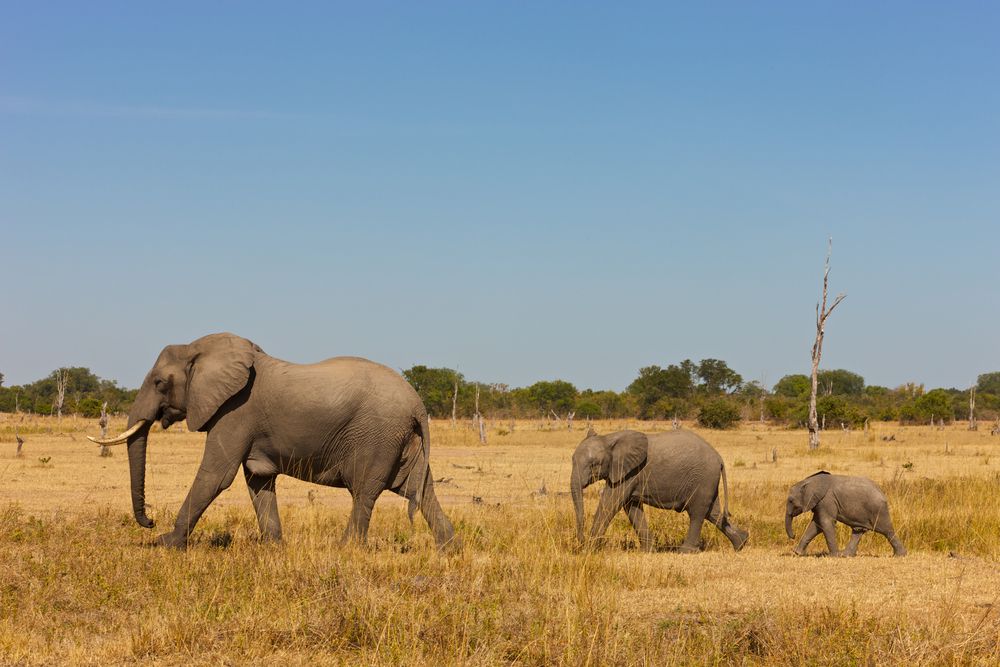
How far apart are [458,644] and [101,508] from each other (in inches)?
370

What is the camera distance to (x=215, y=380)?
10.5m

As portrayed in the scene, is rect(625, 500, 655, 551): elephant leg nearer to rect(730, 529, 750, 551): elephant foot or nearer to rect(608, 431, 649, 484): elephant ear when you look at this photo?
rect(608, 431, 649, 484): elephant ear

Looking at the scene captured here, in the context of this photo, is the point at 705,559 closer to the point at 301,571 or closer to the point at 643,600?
the point at 643,600

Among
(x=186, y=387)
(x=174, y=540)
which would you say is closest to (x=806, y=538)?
(x=174, y=540)

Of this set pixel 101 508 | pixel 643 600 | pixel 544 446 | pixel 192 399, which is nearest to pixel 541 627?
pixel 643 600

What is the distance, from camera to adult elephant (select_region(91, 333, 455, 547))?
10508 mm

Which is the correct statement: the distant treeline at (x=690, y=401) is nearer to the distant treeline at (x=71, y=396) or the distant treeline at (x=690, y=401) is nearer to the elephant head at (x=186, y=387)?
the distant treeline at (x=71, y=396)

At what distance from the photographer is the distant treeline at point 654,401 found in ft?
225

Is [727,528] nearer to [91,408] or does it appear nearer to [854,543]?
[854,543]

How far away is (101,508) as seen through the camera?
14.3 meters

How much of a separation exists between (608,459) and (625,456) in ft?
0.68

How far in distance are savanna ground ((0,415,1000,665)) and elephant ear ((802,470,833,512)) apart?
757 mm

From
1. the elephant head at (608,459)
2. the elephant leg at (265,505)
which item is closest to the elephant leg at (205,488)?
the elephant leg at (265,505)

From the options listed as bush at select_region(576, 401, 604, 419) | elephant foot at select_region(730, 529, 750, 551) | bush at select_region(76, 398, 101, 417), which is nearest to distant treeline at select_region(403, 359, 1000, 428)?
bush at select_region(576, 401, 604, 419)
